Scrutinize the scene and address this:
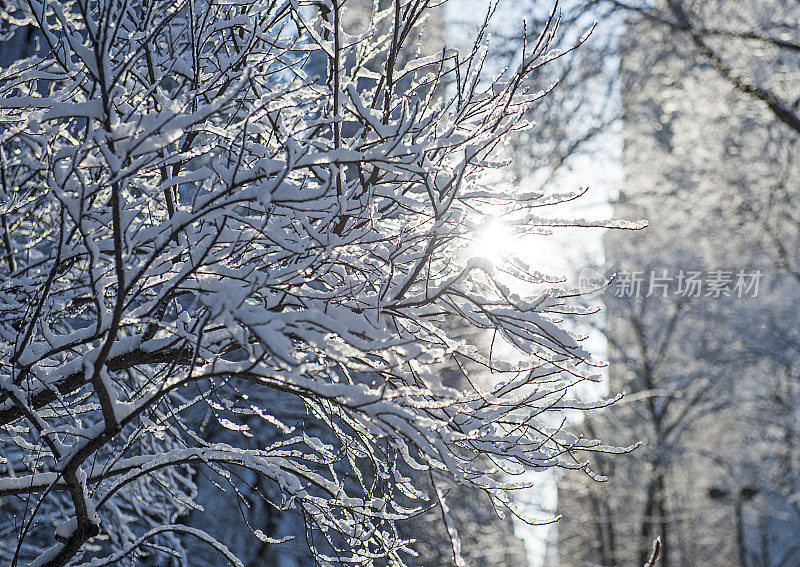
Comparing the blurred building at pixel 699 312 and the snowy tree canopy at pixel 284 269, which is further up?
the blurred building at pixel 699 312

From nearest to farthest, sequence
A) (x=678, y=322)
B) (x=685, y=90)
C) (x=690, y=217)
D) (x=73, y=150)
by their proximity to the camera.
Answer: (x=73, y=150) → (x=685, y=90) → (x=690, y=217) → (x=678, y=322)

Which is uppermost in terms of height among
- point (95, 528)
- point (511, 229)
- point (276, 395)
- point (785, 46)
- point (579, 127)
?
point (579, 127)

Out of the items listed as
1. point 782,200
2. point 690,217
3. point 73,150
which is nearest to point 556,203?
point 73,150

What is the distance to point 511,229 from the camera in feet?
7.49

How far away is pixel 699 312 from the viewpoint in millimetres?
13539

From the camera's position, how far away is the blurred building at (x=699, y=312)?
10594 millimetres

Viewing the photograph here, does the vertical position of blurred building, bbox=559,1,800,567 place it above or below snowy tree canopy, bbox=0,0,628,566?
above

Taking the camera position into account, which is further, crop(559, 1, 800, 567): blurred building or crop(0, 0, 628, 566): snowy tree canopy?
crop(559, 1, 800, 567): blurred building

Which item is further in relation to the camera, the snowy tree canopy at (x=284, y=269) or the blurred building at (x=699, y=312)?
the blurred building at (x=699, y=312)

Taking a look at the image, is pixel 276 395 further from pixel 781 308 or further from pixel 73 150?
pixel 781 308

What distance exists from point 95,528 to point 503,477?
8.58m

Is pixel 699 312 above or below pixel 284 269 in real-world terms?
above

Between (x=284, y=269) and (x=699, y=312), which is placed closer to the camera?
(x=284, y=269)

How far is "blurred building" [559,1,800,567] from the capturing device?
10.6 m
